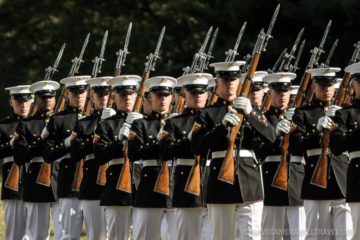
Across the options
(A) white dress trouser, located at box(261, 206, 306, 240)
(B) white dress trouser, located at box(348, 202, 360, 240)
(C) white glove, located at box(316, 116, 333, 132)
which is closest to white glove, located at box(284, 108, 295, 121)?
(A) white dress trouser, located at box(261, 206, 306, 240)

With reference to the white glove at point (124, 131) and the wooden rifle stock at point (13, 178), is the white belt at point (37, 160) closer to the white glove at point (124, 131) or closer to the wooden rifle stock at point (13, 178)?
the wooden rifle stock at point (13, 178)

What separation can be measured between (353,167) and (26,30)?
77.1ft

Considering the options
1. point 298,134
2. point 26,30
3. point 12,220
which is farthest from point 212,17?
point 298,134

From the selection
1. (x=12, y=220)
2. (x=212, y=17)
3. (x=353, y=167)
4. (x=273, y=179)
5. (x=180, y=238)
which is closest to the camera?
(x=353, y=167)

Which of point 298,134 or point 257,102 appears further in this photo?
point 257,102

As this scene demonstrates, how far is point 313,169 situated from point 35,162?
4023 millimetres

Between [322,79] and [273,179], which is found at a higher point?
[322,79]

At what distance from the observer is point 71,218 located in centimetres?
1532

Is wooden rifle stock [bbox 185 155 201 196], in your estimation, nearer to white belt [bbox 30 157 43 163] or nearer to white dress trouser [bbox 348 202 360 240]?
white dress trouser [bbox 348 202 360 240]

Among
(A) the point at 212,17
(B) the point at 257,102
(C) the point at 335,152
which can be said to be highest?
Result: (A) the point at 212,17

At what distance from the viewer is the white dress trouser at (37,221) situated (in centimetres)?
1548

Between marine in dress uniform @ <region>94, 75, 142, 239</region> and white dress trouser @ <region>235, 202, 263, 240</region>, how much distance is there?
Result: 83.0 inches

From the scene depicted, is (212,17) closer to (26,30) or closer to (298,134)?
(26,30)

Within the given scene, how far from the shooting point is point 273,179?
565 inches
